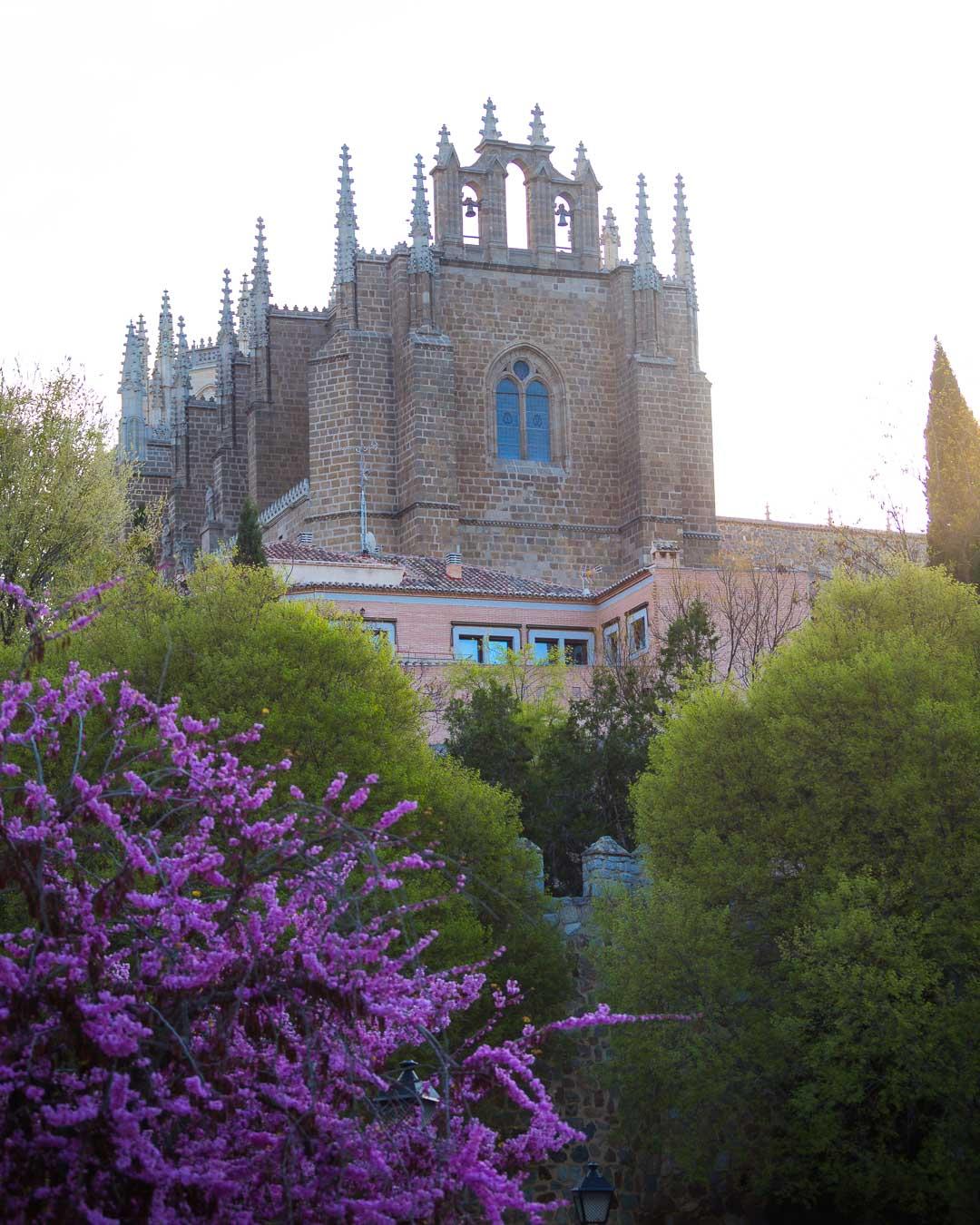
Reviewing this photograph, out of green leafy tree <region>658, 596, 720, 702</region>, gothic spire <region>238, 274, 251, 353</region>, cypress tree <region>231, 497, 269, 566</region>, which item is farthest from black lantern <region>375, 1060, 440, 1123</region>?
gothic spire <region>238, 274, 251, 353</region>

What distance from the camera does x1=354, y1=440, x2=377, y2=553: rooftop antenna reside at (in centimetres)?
4850

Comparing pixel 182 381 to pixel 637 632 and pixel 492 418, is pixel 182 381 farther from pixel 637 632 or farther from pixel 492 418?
pixel 637 632

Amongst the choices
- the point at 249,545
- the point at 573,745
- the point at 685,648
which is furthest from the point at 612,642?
the point at 573,745

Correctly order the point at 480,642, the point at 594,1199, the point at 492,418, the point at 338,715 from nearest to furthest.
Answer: the point at 594,1199 → the point at 338,715 → the point at 480,642 → the point at 492,418

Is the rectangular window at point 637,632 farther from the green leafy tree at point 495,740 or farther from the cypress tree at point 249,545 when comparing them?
the green leafy tree at point 495,740

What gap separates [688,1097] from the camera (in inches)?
→ 870

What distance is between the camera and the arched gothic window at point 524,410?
169 ft

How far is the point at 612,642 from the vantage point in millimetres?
40031

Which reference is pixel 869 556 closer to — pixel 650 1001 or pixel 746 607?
pixel 746 607

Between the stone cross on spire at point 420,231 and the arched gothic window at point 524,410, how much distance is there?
3427 millimetres

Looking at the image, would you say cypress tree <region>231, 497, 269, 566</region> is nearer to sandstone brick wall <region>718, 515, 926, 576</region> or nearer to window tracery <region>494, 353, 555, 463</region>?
sandstone brick wall <region>718, 515, 926, 576</region>

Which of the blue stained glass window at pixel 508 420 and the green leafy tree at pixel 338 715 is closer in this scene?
the green leafy tree at pixel 338 715

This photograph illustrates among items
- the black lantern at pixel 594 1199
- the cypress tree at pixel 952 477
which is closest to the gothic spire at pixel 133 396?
the cypress tree at pixel 952 477

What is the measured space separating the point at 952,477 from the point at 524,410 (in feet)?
60.0
